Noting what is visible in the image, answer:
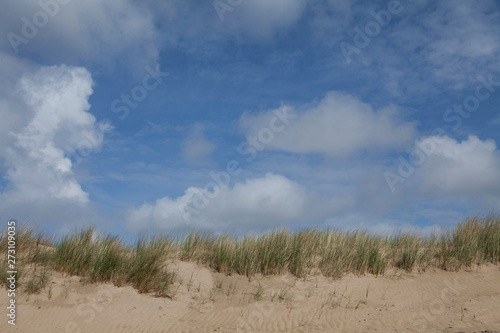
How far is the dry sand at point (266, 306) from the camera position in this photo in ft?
28.2

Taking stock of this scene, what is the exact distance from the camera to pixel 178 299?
31.4 ft

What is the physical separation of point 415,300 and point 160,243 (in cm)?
673

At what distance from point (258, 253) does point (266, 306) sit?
5.62 feet

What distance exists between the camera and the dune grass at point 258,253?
31.8 feet

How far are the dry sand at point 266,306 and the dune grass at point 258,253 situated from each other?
300mm

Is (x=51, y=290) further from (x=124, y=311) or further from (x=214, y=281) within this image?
(x=214, y=281)

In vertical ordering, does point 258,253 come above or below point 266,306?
above

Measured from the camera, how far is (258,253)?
35.6 ft

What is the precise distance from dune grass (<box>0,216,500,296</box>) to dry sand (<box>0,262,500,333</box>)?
30cm

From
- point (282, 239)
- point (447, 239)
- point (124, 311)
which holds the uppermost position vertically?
point (447, 239)

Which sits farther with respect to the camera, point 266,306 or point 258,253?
point 258,253

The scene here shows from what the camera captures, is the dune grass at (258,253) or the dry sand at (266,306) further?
the dune grass at (258,253)

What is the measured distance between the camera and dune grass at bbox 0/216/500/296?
9.69 m

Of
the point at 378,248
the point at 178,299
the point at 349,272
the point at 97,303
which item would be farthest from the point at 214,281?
the point at 378,248
